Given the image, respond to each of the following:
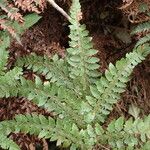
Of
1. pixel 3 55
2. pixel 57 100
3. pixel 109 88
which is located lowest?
pixel 109 88

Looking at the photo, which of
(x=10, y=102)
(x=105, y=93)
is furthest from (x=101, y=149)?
(x=10, y=102)

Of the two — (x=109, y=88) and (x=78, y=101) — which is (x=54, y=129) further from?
(x=109, y=88)

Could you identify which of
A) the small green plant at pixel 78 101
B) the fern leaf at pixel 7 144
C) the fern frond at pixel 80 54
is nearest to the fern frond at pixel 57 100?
the small green plant at pixel 78 101

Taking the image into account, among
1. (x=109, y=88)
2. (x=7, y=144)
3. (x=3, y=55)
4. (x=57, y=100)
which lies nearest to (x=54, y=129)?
(x=57, y=100)

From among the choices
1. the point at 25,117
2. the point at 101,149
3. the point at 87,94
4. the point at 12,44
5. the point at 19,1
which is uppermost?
the point at 19,1

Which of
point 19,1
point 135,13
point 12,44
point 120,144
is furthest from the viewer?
point 12,44

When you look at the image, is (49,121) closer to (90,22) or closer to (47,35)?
(47,35)

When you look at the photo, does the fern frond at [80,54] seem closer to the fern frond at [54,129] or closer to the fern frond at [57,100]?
the fern frond at [57,100]

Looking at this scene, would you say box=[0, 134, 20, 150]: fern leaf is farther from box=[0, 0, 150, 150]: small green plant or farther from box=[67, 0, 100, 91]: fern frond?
box=[67, 0, 100, 91]: fern frond
